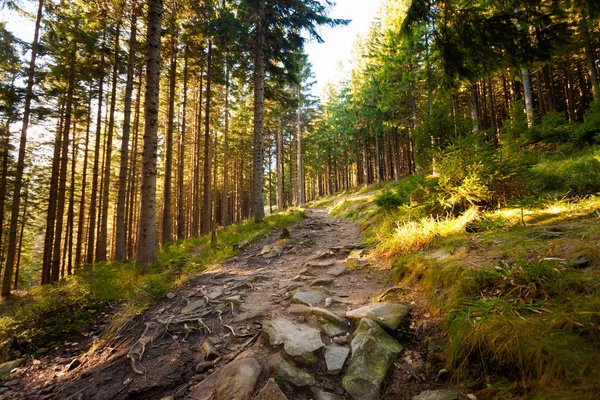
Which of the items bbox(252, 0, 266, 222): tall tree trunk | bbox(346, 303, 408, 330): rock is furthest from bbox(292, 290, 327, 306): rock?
bbox(252, 0, 266, 222): tall tree trunk

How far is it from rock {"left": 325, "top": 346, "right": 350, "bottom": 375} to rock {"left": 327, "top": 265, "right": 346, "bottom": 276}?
8.25ft

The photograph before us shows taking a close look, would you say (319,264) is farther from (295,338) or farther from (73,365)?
(73,365)

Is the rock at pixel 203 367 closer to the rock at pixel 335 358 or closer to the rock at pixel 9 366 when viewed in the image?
the rock at pixel 335 358

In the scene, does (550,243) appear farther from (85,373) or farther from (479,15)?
(85,373)

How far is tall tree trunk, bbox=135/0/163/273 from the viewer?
23.7ft

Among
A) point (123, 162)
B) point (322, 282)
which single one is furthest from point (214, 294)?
point (123, 162)

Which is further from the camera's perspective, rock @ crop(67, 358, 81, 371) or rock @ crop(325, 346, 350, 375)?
rock @ crop(67, 358, 81, 371)

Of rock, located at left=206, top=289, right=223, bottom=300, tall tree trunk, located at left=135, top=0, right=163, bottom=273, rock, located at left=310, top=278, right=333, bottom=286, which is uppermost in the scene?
tall tree trunk, located at left=135, top=0, right=163, bottom=273

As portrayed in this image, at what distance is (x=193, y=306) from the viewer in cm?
432

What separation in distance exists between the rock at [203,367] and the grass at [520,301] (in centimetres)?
243

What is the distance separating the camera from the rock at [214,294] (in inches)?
181

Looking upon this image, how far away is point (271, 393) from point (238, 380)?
387 mm

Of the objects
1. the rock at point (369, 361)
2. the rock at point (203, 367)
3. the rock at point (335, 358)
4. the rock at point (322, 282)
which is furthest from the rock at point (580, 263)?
the rock at point (203, 367)

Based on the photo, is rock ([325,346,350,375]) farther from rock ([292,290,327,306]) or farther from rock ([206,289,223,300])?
rock ([206,289,223,300])
